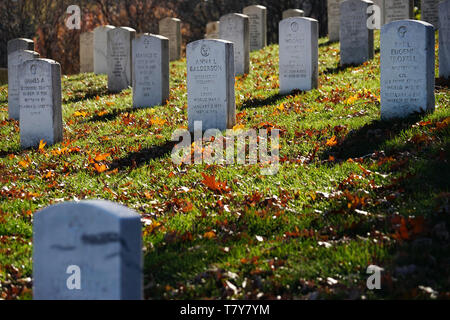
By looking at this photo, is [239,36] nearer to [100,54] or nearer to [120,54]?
[120,54]

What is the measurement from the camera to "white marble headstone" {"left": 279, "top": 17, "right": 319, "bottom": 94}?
521 inches

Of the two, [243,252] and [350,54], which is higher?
[350,54]

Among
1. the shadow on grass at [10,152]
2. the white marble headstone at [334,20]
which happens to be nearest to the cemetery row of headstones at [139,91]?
the shadow on grass at [10,152]

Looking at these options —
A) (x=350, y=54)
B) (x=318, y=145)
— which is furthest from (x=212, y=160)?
(x=350, y=54)

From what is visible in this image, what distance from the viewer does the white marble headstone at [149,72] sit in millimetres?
13734

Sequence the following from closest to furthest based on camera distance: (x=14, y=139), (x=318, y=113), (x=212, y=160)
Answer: (x=212, y=160), (x=318, y=113), (x=14, y=139)

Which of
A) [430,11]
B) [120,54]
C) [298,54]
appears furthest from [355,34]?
[120,54]

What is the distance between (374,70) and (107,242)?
12105 millimetres

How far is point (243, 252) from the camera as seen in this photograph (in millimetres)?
5410

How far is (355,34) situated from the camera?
16.2 metres

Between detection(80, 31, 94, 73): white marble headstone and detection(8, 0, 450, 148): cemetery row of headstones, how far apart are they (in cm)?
756

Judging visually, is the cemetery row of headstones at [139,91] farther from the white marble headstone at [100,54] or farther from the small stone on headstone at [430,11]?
the white marble headstone at [100,54]

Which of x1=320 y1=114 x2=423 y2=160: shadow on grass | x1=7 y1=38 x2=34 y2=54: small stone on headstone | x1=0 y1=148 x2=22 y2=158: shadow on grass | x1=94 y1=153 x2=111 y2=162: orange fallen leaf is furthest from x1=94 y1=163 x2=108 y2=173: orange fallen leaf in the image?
x1=7 y1=38 x2=34 y2=54: small stone on headstone

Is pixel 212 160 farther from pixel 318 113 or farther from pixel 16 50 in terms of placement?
pixel 16 50
